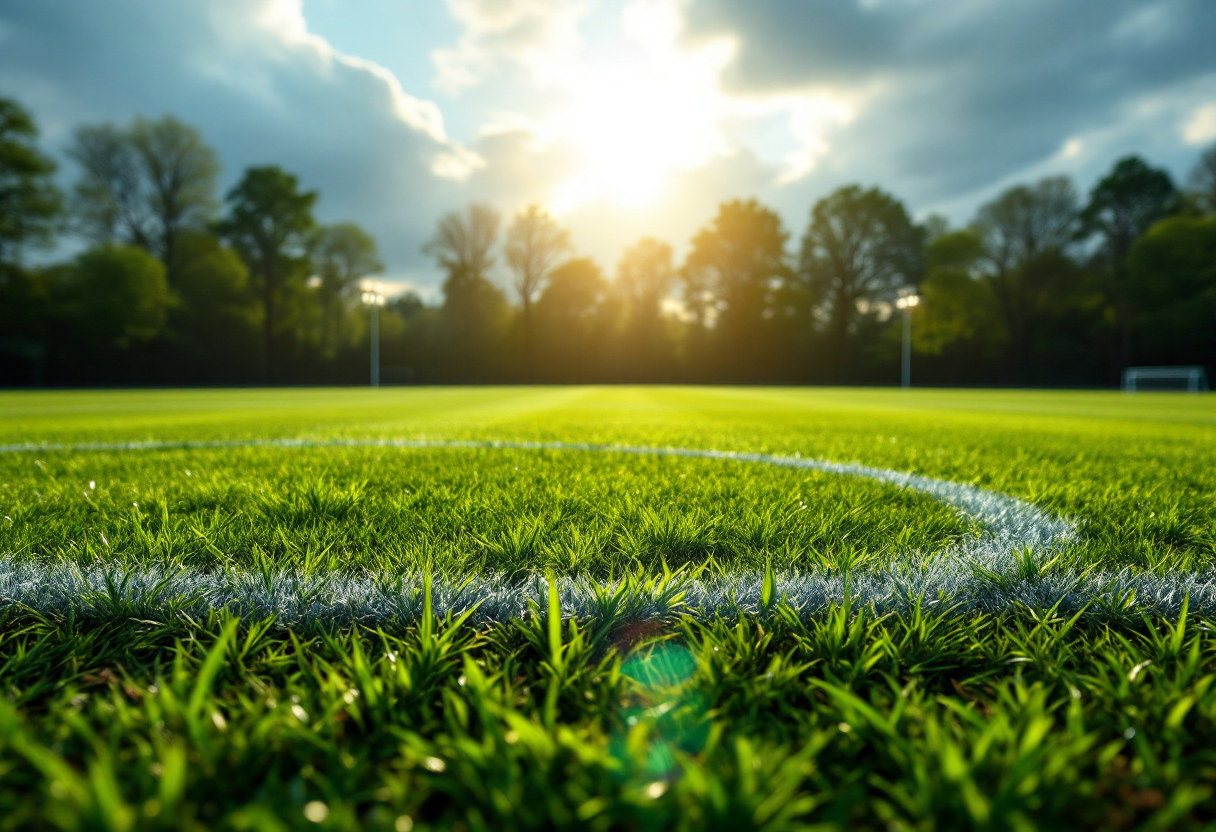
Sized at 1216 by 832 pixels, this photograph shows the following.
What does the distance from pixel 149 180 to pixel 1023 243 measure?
4961 centimetres

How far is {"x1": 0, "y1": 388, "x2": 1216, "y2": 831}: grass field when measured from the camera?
1.97 ft

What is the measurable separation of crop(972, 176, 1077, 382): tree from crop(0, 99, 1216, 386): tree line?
13 centimetres

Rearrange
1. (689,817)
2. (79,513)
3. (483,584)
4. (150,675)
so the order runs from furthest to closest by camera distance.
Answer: (79,513) < (483,584) < (150,675) < (689,817)

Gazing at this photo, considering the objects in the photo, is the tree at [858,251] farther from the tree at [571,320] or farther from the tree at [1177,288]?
the tree at [571,320]

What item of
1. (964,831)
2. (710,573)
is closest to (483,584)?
(710,573)

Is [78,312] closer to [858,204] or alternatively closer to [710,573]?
A: [710,573]

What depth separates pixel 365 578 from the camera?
1.27 meters

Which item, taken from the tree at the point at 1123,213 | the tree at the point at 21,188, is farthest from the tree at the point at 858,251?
the tree at the point at 21,188

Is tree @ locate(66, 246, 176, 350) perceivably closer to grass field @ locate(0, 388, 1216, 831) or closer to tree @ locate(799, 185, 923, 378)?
grass field @ locate(0, 388, 1216, 831)

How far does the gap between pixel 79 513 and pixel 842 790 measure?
2.23m

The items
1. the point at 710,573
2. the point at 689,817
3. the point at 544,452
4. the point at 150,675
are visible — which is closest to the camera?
the point at 689,817

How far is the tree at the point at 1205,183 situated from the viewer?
30586 mm

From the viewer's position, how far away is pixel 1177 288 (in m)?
30.8

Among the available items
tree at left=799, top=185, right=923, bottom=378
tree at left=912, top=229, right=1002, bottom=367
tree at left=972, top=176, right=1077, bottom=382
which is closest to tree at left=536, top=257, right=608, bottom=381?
tree at left=799, top=185, right=923, bottom=378
